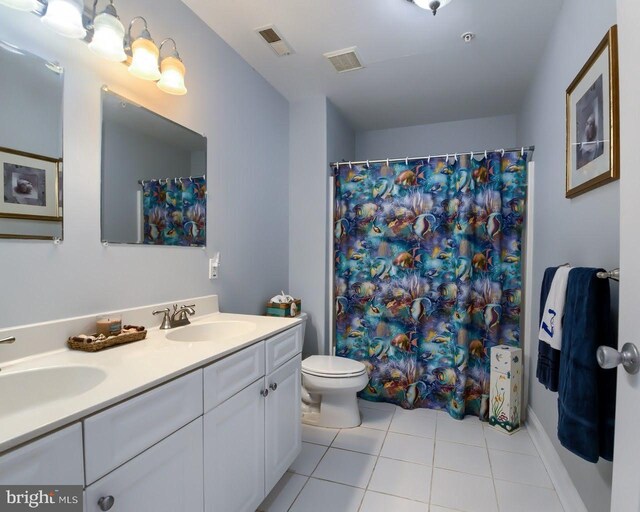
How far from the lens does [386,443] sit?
203 centimetres

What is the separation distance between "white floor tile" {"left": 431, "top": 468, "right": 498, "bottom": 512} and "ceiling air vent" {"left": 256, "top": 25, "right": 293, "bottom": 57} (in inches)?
101

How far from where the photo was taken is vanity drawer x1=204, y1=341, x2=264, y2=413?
1.08m

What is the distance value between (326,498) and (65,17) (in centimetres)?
216

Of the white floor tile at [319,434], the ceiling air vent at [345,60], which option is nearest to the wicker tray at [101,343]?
the white floor tile at [319,434]

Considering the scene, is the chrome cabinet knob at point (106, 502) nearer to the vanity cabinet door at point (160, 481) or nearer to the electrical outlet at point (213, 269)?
the vanity cabinet door at point (160, 481)

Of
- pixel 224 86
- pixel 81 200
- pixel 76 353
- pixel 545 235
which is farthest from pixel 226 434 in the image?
pixel 545 235

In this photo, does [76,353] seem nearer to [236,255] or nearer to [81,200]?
[81,200]

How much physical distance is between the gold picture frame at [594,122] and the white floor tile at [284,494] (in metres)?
1.84

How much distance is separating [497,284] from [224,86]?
87.2 inches

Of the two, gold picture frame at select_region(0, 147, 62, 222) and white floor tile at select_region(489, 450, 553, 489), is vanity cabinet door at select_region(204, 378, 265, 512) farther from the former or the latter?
white floor tile at select_region(489, 450, 553, 489)

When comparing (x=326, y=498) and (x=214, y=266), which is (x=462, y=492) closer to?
(x=326, y=498)

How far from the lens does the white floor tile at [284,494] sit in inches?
59.0

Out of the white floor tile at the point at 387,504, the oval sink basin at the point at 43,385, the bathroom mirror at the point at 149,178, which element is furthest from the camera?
the white floor tile at the point at 387,504

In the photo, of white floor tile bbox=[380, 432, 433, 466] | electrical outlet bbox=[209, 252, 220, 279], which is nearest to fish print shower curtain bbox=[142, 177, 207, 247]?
electrical outlet bbox=[209, 252, 220, 279]
